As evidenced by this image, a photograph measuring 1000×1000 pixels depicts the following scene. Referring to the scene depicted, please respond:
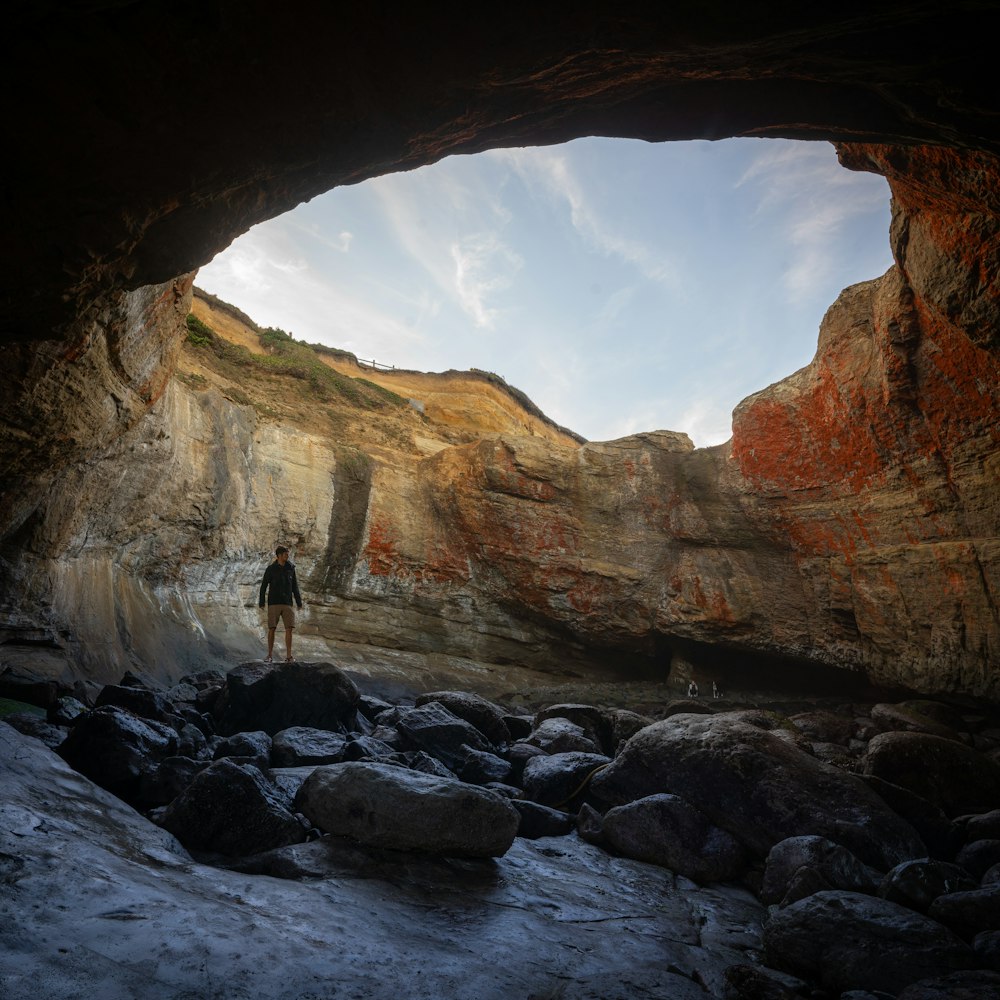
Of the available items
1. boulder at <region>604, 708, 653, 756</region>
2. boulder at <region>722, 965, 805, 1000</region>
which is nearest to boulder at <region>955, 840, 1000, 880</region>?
boulder at <region>722, 965, 805, 1000</region>

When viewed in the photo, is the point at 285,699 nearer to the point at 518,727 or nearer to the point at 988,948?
the point at 518,727

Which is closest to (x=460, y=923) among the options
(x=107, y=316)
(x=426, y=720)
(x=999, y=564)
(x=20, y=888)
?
(x=20, y=888)

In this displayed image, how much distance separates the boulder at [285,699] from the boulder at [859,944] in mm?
4501

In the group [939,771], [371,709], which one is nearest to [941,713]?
[939,771]

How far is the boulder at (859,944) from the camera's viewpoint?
8.57 ft

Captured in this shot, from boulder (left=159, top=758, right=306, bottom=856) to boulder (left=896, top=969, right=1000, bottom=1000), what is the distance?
3.03 metres

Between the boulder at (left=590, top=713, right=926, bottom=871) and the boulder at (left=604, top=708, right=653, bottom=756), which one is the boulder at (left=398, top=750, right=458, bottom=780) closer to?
the boulder at (left=590, top=713, right=926, bottom=871)

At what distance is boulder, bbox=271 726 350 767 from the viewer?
4.62 m

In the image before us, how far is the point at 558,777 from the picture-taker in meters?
5.20

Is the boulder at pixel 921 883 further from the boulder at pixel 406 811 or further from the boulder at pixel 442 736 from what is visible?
the boulder at pixel 442 736

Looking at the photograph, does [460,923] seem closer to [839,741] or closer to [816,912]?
[816,912]

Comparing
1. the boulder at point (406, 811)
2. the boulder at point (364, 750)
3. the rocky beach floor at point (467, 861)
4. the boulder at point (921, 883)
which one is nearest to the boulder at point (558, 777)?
the rocky beach floor at point (467, 861)

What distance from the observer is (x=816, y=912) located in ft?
9.68

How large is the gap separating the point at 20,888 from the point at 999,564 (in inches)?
457
